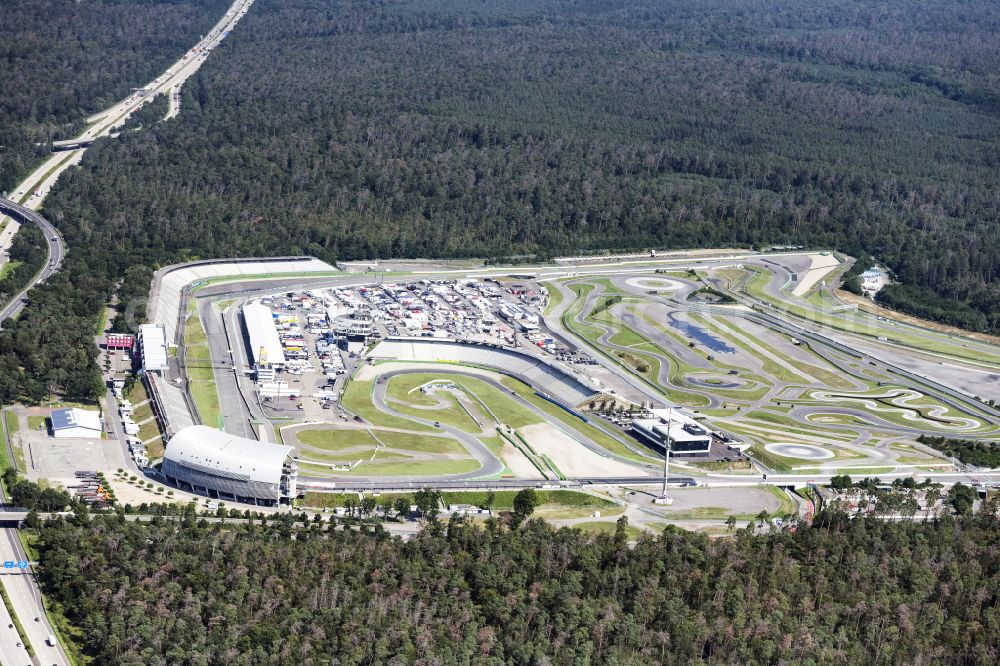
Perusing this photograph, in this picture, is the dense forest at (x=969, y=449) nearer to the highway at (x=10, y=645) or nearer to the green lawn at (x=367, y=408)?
the green lawn at (x=367, y=408)

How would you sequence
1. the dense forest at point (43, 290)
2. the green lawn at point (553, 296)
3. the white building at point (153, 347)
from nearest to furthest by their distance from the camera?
the dense forest at point (43, 290)
the white building at point (153, 347)
the green lawn at point (553, 296)

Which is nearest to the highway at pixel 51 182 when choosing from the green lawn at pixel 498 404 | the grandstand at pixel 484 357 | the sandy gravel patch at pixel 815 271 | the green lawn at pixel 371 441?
the grandstand at pixel 484 357

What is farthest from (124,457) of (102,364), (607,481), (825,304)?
(825,304)

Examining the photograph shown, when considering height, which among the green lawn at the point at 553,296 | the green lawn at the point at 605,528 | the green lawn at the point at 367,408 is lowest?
the green lawn at the point at 605,528

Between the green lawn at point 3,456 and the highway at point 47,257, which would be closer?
the highway at point 47,257

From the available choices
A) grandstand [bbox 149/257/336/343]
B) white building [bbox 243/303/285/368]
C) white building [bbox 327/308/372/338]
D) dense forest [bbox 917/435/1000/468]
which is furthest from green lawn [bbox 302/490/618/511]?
grandstand [bbox 149/257/336/343]

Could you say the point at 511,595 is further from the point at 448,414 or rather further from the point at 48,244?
the point at 48,244

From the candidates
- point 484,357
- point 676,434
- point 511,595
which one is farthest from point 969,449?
point 511,595
